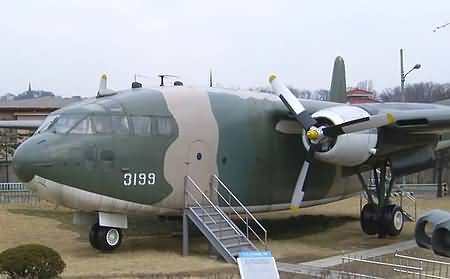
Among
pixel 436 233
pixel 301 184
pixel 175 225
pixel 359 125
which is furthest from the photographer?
pixel 175 225

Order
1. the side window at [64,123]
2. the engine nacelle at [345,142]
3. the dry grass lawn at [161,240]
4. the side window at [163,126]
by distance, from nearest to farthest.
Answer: the dry grass lawn at [161,240], the side window at [64,123], the side window at [163,126], the engine nacelle at [345,142]

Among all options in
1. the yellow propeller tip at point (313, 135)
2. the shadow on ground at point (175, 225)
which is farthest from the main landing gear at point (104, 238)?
the yellow propeller tip at point (313, 135)

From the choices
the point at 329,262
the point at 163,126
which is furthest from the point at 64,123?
the point at 329,262

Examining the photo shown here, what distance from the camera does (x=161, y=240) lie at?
20406 millimetres

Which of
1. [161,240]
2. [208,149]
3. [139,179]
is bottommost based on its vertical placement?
[161,240]

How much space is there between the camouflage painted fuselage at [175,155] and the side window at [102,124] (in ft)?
0.37

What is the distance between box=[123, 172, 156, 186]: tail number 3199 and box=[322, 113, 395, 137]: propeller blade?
514cm

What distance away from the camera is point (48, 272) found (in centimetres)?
1198

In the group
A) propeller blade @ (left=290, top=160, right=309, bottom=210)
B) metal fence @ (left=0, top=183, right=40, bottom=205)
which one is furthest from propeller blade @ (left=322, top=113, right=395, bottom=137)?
metal fence @ (left=0, top=183, right=40, bottom=205)

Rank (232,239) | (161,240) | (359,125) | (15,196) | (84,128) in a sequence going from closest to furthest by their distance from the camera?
(84,128)
(232,239)
(359,125)
(161,240)
(15,196)

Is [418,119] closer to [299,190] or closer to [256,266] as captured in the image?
[299,190]

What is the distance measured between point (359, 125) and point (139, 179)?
6460 millimetres

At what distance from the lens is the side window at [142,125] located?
1759 centimetres

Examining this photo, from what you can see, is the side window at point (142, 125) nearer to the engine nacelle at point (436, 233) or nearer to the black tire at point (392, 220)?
the black tire at point (392, 220)
